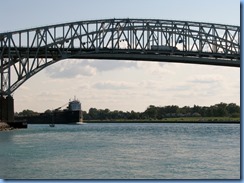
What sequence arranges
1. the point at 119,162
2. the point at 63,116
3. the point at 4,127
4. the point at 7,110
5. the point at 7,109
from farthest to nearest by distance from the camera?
the point at 63,116, the point at 7,110, the point at 7,109, the point at 4,127, the point at 119,162

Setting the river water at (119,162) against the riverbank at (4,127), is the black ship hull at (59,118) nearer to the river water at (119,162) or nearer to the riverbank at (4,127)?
the riverbank at (4,127)

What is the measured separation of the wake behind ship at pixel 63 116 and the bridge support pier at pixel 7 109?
75.4m

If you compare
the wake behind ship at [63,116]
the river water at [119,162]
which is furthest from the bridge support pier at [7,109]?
the wake behind ship at [63,116]

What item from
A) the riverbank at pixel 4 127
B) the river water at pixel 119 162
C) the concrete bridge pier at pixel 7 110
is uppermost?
the concrete bridge pier at pixel 7 110

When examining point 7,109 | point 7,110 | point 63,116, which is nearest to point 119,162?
point 7,109

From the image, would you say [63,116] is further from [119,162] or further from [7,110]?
[119,162]

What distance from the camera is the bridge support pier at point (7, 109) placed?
75.3 metres

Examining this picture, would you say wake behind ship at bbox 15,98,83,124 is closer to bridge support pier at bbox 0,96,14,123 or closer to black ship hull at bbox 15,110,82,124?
black ship hull at bbox 15,110,82,124

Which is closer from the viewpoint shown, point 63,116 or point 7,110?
point 7,110

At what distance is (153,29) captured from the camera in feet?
292

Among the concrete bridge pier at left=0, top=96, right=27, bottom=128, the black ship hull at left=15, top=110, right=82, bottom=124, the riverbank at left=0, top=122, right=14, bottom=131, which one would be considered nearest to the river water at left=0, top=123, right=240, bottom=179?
the riverbank at left=0, top=122, right=14, bottom=131

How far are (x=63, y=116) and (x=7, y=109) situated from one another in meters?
80.6

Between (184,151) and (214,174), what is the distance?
12.3m

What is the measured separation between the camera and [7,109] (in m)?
76.0
